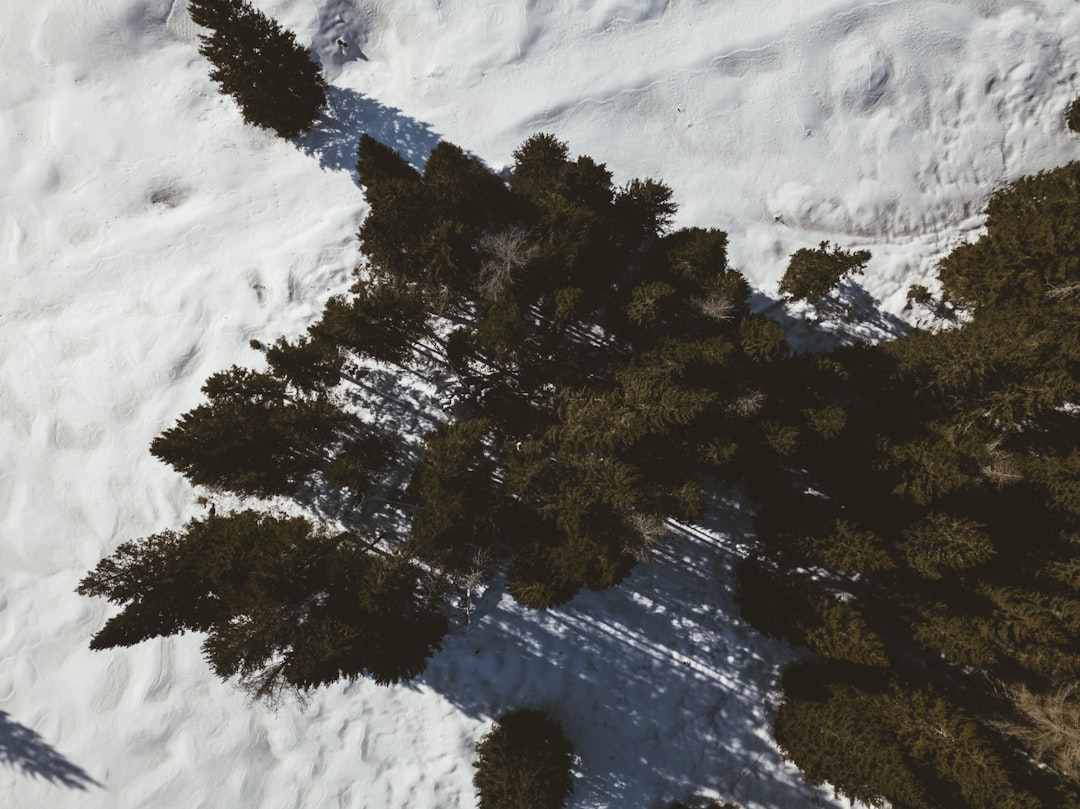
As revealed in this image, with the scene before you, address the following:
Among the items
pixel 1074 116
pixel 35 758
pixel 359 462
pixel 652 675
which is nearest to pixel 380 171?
pixel 359 462

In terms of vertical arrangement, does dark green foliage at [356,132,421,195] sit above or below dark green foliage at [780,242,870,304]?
below

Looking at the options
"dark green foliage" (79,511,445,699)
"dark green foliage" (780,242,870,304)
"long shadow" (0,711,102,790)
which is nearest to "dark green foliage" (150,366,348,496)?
"dark green foliage" (79,511,445,699)

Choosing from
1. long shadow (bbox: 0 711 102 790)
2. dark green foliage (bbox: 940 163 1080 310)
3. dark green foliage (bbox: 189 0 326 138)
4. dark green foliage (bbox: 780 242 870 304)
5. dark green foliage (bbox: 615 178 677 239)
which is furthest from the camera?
long shadow (bbox: 0 711 102 790)

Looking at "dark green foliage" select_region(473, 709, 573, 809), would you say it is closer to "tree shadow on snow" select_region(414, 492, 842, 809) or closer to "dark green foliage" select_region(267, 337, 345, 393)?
"tree shadow on snow" select_region(414, 492, 842, 809)

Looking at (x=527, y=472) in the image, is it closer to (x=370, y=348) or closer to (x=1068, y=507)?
(x=370, y=348)

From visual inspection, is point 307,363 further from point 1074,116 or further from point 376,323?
point 1074,116

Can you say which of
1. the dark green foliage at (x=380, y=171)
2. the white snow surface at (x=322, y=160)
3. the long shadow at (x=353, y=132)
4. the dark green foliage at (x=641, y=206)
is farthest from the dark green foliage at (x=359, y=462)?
the dark green foliage at (x=641, y=206)

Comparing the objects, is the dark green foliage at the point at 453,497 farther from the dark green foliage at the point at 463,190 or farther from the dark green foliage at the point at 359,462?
the dark green foliage at the point at 463,190
